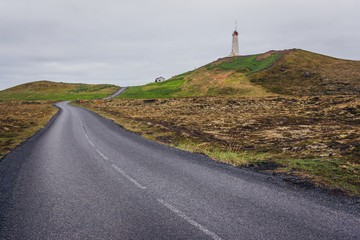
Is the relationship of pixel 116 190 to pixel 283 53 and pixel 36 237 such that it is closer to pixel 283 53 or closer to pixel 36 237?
pixel 36 237

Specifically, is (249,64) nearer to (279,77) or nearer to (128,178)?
(279,77)

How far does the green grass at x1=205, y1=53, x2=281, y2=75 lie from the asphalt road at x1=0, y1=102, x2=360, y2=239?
222 feet

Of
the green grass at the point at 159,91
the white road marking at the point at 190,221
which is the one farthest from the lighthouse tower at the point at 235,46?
the white road marking at the point at 190,221

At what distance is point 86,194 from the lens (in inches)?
245

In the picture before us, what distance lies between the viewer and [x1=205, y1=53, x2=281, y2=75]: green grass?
235 feet

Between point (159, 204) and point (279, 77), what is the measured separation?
62896 mm

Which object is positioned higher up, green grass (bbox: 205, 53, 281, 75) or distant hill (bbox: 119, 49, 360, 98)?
green grass (bbox: 205, 53, 281, 75)

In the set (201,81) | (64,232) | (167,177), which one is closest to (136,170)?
(167,177)

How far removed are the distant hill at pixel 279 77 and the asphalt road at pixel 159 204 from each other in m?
48.4

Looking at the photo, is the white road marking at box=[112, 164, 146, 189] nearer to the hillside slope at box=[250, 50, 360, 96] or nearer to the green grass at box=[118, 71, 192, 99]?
the hillside slope at box=[250, 50, 360, 96]

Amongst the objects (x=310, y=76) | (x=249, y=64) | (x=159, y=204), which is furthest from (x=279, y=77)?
(x=159, y=204)

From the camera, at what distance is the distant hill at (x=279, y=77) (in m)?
48.8

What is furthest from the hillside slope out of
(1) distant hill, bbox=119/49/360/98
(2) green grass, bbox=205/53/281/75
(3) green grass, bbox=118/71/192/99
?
(3) green grass, bbox=118/71/192/99

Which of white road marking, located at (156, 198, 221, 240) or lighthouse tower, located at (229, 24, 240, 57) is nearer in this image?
white road marking, located at (156, 198, 221, 240)
